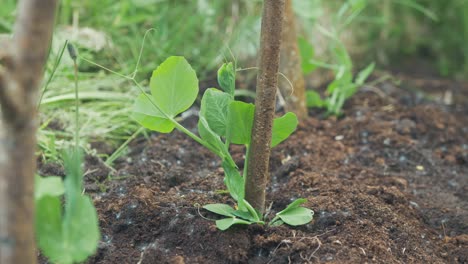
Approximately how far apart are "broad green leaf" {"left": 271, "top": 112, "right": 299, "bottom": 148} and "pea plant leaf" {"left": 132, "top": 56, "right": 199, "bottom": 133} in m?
0.20

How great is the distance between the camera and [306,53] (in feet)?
8.13

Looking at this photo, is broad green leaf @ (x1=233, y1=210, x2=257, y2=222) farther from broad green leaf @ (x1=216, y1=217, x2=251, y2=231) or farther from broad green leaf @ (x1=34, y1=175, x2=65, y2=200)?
broad green leaf @ (x1=34, y1=175, x2=65, y2=200)

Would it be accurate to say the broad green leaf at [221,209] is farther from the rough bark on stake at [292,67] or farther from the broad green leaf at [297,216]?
the rough bark on stake at [292,67]

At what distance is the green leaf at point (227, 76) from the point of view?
1411 millimetres

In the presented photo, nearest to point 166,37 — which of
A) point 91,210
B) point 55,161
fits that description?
point 55,161

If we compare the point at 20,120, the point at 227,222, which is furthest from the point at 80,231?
the point at 227,222

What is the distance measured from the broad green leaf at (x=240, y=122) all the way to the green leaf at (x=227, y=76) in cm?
4

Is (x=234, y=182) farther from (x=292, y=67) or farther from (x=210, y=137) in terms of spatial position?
(x=292, y=67)

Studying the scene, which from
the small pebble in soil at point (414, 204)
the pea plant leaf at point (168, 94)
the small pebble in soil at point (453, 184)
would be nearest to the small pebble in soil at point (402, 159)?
the small pebble in soil at point (453, 184)

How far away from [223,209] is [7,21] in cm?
176

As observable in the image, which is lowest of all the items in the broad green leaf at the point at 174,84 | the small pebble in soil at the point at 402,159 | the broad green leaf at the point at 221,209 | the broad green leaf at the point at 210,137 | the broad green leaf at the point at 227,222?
the small pebble in soil at the point at 402,159

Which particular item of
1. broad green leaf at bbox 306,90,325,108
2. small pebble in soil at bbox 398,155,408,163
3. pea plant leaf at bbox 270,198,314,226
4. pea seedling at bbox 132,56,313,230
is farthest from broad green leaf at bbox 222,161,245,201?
broad green leaf at bbox 306,90,325,108

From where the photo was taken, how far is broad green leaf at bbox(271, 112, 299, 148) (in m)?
1.48

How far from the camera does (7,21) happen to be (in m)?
2.79
